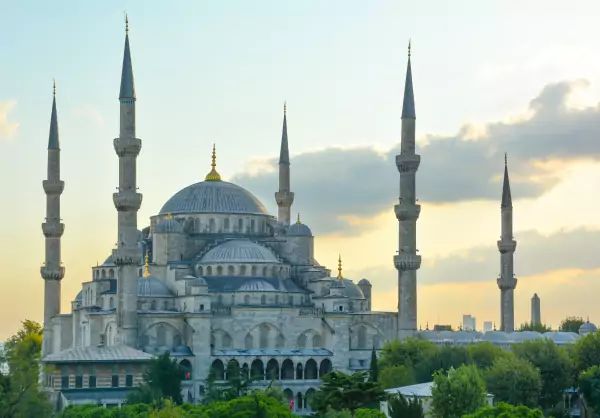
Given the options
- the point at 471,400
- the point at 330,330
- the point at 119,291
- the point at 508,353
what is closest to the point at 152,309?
the point at 119,291

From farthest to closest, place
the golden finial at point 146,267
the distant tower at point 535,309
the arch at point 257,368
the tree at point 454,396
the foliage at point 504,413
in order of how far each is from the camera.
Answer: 1. the distant tower at point 535,309
2. the golden finial at point 146,267
3. the arch at point 257,368
4. the tree at point 454,396
5. the foliage at point 504,413

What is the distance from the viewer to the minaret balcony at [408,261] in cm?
6844

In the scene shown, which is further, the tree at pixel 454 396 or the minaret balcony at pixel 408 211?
the minaret balcony at pixel 408 211

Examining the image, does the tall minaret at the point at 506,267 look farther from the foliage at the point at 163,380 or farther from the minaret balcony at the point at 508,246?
the foliage at the point at 163,380

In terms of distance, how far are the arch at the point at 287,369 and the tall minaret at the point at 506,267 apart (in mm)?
13785

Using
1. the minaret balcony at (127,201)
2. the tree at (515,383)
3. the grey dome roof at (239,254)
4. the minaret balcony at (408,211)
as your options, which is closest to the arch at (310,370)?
the grey dome roof at (239,254)

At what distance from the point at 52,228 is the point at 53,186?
1.99 m

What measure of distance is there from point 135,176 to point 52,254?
780 cm

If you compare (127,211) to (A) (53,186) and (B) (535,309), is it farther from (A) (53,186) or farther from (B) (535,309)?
(B) (535,309)

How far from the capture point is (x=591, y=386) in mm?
54656

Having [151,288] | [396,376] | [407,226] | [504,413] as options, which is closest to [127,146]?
[151,288]

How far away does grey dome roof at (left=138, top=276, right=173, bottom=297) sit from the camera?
6769 centimetres

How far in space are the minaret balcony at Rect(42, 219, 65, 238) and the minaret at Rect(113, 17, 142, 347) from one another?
20.0 feet

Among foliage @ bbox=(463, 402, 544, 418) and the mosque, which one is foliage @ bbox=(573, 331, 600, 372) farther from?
foliage @ bbox=(463, 402, 544, 418)
